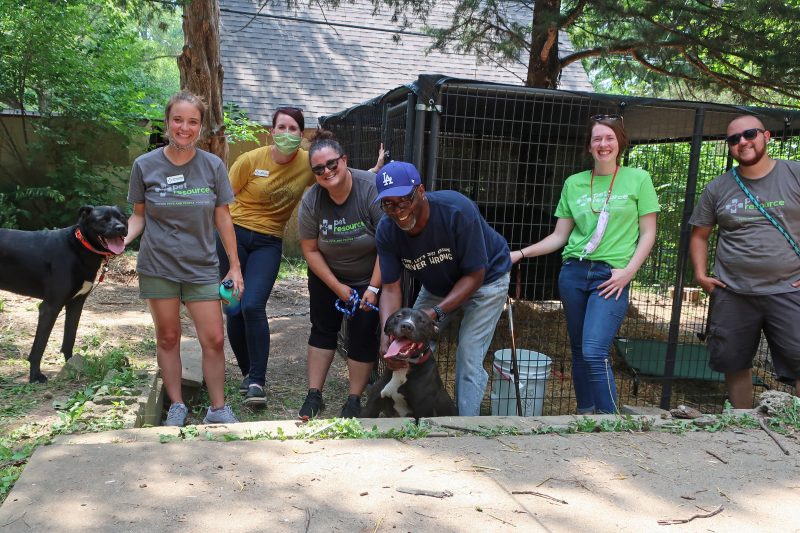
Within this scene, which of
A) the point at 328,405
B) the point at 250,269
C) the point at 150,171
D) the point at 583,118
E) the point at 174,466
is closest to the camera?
the point at 174,466

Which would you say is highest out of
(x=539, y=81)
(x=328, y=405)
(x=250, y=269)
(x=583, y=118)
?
(x=539, y=81)

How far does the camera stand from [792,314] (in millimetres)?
3871

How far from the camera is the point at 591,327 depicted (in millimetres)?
3877

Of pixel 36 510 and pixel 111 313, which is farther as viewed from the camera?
pixel 111 313

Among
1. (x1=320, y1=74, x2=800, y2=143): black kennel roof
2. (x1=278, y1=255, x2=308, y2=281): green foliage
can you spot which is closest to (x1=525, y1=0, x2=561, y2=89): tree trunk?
(x1=320, y1=74, x2=800, y2=143): black kennel roof

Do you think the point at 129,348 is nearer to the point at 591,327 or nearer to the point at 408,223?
the point at 408,223

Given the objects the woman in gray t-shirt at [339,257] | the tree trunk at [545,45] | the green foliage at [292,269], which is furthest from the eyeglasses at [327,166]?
the green foliage at [292,269]

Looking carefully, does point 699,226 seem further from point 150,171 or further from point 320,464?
point 150,171

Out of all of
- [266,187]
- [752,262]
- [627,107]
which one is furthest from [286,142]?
[752,262]

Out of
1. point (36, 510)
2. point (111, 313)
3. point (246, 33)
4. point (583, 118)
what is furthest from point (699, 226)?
point (246, 33)

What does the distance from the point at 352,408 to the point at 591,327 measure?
155cm

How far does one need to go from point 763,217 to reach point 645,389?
2601mm

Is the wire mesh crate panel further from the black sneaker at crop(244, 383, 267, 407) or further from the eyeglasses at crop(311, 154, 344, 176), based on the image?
the black sneaker at crop(244, 383, 267, 407)

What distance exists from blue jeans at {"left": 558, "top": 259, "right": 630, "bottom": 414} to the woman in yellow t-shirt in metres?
1.90
